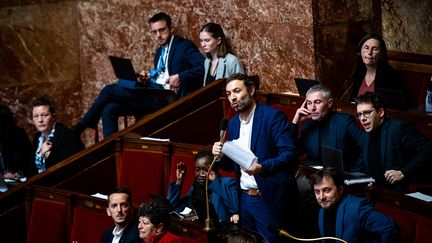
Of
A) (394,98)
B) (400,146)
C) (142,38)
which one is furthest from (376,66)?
(142,38)

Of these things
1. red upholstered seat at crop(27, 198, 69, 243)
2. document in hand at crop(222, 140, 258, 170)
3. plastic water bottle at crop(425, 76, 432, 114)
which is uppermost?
plastic water bottle at crop(425, 76, 432, 114)

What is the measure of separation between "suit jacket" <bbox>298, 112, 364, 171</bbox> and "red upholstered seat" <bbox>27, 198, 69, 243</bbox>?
3.89 feet

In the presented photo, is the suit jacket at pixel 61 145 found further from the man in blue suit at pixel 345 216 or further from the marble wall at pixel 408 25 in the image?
Result: the marble wall at pixel 408 25

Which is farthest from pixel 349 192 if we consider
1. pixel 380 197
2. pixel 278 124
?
pixel 278 124

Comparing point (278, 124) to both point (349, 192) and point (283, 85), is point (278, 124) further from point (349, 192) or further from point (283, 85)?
point (283, 85)

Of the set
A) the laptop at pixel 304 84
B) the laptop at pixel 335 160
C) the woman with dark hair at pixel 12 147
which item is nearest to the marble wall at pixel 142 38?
the laptop at pixel 304 84

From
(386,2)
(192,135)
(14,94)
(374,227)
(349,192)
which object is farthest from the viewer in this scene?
(14,94)

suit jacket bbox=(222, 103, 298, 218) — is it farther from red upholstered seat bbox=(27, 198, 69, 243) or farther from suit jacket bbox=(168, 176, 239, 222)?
red upholstered seat bbox=(27, 198, 69, 243)

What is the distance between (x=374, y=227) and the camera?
3.54 metres

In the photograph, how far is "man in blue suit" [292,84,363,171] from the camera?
4.32 metres

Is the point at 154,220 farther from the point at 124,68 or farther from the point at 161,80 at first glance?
the point at 161,80

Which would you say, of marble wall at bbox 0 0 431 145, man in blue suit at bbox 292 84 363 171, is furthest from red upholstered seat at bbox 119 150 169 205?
marble wall at bbox 0 0 431 145

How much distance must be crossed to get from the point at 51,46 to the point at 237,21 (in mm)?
1477

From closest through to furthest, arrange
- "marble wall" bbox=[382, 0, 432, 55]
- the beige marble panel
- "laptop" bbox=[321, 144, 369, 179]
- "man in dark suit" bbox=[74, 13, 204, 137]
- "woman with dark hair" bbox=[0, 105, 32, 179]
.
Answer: "laptop" bbox=[321, 144, 369, 179] < "woman with dark hair" bbox=[0, 105, 32, 179] < "man in dark suit" bbox=[74, 13, 204, 137] < "marble wall" bbox=[382, 0, 432, 55] < the beige marble panel
